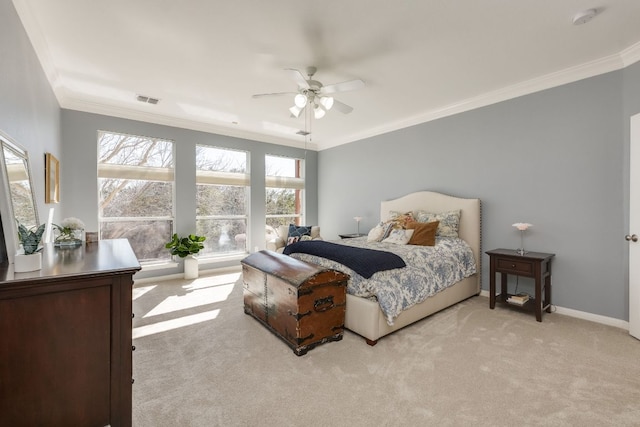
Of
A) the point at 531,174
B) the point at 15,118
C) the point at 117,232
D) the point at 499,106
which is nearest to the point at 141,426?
the point at 15,118

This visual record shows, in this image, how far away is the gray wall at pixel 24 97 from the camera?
186 centimetres

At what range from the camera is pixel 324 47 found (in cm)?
274

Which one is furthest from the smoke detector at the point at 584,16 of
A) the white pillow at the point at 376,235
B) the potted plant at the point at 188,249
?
the potted plant at the point at 188,249

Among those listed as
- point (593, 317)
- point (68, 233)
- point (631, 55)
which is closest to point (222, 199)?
point (68, 233)

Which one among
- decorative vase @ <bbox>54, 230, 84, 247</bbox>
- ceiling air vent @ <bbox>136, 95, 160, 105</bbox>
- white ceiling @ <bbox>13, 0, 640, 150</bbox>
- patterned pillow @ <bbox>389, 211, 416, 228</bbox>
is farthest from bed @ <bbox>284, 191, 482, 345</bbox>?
A: ceiling air vent @ <bbox>136, 95, 160, 105</bbox>

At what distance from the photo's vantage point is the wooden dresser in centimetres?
123

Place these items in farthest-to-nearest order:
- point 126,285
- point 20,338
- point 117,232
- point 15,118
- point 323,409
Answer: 1. point 117,232
2. point 15,118
3. point 323,409
4. point 126,285
5. point 20,338

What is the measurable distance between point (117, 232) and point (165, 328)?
2437 mm

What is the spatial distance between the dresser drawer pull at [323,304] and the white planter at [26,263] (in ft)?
6.00

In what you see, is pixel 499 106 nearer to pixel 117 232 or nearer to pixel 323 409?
pixel 323 409

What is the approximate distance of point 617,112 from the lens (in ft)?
9.87

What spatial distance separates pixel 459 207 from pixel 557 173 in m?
1.16

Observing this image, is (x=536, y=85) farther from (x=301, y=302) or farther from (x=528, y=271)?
(x=301, y=302)

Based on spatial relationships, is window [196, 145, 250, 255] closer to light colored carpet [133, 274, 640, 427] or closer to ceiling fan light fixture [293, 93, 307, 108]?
light colored carpet [133, 274, 640, 427]
